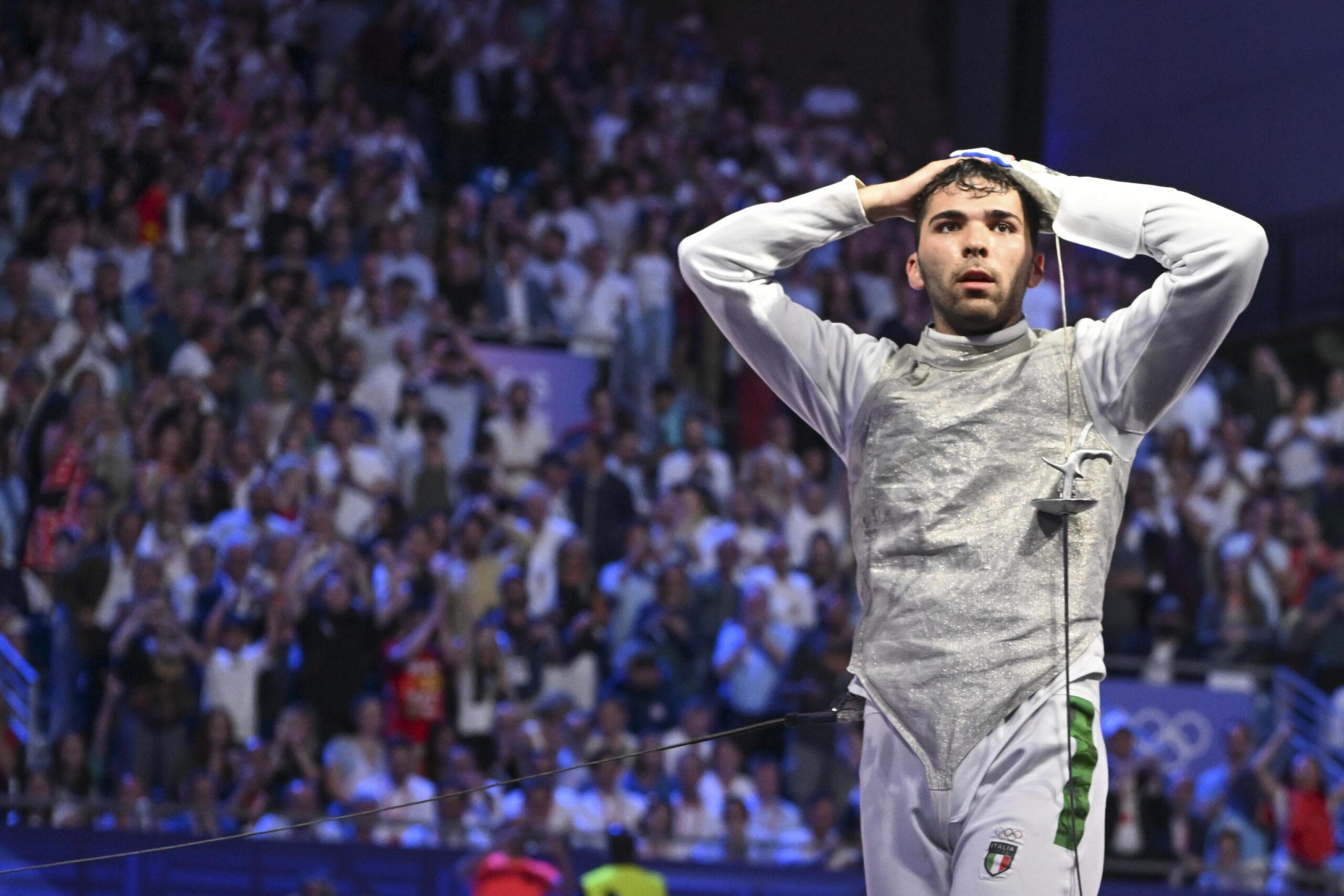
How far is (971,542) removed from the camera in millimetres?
2551

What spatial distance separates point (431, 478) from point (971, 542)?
20.1 ft

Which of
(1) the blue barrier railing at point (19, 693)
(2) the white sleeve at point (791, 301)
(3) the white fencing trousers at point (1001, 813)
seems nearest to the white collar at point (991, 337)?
(2) the white sleeve at point (791, 301)

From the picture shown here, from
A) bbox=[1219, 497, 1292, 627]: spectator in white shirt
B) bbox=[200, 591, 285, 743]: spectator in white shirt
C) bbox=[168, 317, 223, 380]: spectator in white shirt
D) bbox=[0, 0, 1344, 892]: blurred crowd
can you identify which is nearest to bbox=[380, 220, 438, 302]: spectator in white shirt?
bbox=[0, 0, 1344, 892]: blurred crowd

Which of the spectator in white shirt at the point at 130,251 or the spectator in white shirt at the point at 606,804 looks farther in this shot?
the spectator in white shirt at the point at 130,251

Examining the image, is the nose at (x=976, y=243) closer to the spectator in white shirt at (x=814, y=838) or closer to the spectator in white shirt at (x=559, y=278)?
the spectator in white shirt at (x=814, y=838)

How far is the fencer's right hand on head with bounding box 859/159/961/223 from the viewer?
272 centimetres

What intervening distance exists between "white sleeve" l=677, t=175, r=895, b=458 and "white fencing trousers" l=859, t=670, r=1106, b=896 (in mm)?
558

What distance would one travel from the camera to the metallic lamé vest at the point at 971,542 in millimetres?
2502

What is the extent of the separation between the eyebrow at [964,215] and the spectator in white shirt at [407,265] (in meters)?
6.80

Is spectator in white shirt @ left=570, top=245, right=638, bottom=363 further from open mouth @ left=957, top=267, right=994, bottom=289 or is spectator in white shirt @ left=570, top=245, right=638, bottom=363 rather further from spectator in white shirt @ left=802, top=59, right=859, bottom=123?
open mouth @ left=957, top=267, right=994, bottom=289

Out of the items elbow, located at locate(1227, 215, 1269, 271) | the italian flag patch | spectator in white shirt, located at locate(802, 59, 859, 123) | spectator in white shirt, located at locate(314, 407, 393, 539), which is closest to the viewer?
the italian flag patch

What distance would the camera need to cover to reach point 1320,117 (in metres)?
11.5

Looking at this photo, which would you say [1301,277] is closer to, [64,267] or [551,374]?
[551,374]

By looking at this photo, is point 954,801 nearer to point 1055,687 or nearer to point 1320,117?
point 1055,687
